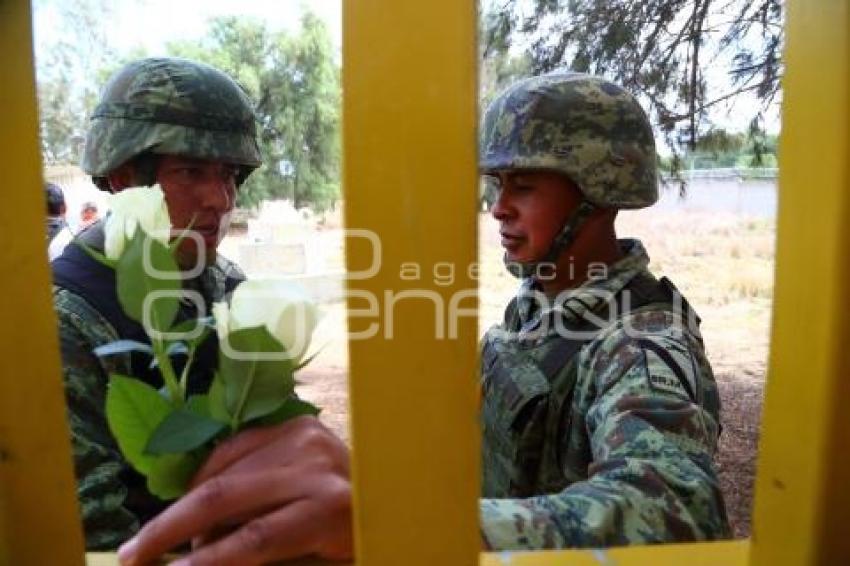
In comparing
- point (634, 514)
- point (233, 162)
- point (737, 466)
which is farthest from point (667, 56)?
point (634, 514)

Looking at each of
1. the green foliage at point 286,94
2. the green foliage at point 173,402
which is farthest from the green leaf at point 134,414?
the green foliage at point 286,94

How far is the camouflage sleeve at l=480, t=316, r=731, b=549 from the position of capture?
81cm

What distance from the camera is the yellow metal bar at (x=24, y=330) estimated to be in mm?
509

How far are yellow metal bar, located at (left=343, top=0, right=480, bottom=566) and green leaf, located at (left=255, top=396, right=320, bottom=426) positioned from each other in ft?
0.55

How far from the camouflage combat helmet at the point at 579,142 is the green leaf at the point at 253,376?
163cm

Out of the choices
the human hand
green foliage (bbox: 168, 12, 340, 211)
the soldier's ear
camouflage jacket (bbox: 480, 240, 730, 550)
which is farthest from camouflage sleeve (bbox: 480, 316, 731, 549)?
green foliage (bbox: 168, 12, 340, 211)

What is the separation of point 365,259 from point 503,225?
70.7 inches

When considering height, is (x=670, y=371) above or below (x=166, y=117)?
below

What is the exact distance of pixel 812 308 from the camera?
1.76 feet

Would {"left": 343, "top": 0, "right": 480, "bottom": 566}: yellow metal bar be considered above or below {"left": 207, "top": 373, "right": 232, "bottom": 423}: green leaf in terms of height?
above

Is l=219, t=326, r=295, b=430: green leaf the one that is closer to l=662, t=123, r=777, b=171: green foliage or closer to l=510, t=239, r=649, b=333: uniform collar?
l=510, t=239, r=649, b=333: uniform collar

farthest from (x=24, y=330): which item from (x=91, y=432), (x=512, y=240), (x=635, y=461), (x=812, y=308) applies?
(x=512, y=240)

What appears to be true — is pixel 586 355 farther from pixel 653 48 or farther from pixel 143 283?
pixel 653 48

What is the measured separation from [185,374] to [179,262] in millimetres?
636
